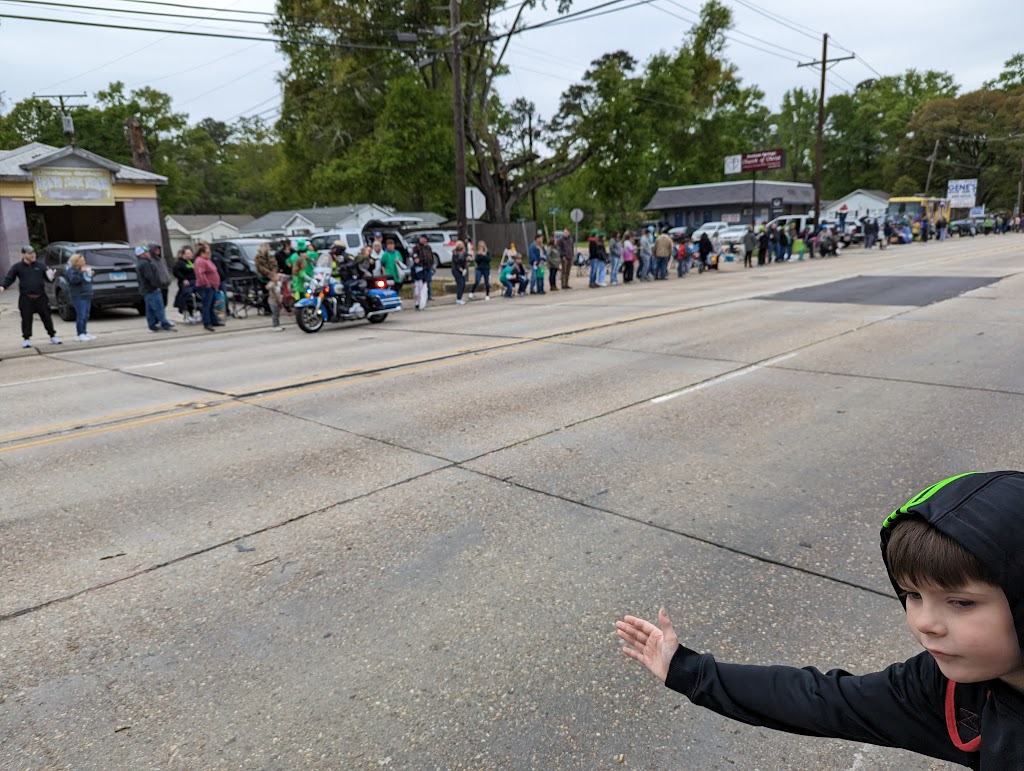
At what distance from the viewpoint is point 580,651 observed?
3217 millimetres

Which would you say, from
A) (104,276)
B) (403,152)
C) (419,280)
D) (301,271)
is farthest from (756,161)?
(104,276)

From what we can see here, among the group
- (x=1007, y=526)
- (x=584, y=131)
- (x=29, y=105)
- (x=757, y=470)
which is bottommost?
(x=757, y=470)

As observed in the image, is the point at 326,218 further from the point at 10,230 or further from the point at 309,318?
the point at 309,318

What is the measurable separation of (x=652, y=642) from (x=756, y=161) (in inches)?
1981

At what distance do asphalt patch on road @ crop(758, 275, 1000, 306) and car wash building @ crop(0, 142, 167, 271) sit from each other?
25368 mm

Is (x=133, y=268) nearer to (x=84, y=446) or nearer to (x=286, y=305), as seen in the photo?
(x=286, y=305)

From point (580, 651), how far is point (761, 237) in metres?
32.2

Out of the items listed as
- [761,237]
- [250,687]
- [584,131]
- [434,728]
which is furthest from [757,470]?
[584,131]

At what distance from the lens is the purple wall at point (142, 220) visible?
1177 inches

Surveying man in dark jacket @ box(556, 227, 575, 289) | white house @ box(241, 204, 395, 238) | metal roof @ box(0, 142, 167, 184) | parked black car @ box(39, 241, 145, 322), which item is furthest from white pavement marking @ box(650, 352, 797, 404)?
white house @ box(241, 204, 395, 238)

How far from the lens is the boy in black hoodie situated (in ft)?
3.80

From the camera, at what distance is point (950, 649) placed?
1233 mm

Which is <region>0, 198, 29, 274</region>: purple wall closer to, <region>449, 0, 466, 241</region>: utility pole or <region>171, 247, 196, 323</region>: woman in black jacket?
<region>171, 247, 196, 323</region>: woman in black jacket

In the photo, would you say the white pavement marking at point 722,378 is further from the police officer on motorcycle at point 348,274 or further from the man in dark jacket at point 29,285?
the man in dark jacket at point 29,285
